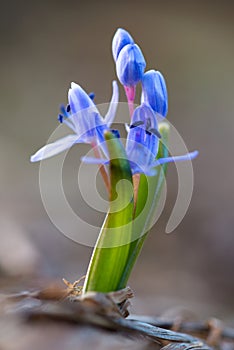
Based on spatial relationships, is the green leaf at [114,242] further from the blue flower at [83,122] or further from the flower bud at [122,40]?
the flower bud at [122,40]

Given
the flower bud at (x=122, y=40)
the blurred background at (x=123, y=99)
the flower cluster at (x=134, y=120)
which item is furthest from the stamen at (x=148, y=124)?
the blurred background at (x=123, y=99)

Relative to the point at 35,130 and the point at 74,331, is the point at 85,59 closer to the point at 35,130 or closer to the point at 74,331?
A: the point at 35,130

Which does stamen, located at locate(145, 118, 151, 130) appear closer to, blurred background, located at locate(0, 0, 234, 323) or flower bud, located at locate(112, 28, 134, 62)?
flower bud, located at locate(112, 28, 134, 62)

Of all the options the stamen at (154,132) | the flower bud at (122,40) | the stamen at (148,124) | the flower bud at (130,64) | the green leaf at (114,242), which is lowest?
the green leaf at (114,242)

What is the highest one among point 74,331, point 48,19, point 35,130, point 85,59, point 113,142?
point 48,19

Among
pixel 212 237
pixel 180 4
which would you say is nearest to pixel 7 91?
pixel 180 4
